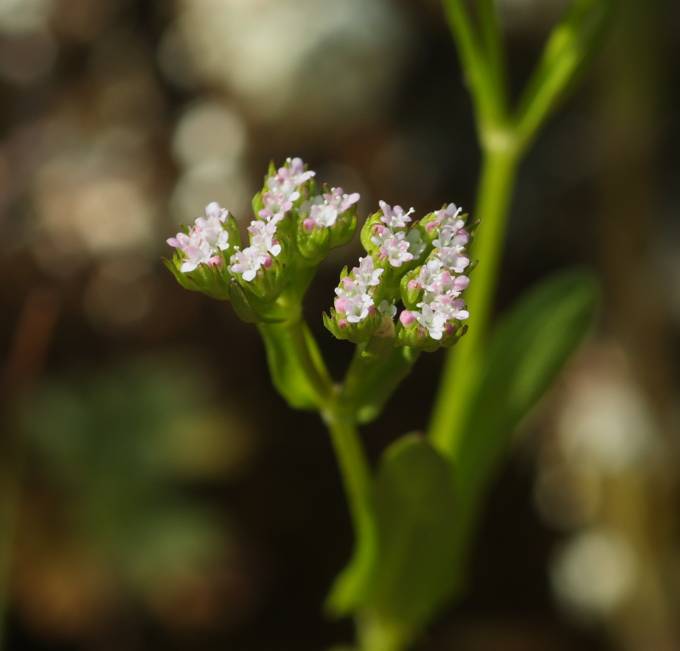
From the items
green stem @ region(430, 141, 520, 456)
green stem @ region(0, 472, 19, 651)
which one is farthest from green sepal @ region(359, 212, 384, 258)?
green stem @ region(0, 472, 19, 651)

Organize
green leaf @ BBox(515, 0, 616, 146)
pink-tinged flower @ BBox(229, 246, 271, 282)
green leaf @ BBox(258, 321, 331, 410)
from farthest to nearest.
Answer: green leaf @ BBox(515, 0, 616, 146) < green leaf @ BBox(258, 321, 331, 410) < pink-tinged flower @ BBox(229, 246, 271, 282)

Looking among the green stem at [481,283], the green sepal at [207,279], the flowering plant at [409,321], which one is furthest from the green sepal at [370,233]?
the green stem at [481,283]

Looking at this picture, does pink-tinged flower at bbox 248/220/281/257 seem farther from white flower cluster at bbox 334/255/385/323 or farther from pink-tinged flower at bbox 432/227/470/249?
pink-tinged flower at bbox 432/227/470/249

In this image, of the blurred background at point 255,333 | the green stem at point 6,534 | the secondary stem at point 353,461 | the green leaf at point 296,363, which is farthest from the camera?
the blurred background at point 255,333

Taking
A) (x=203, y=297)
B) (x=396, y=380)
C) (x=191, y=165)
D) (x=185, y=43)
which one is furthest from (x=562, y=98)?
(x=185, y=43)

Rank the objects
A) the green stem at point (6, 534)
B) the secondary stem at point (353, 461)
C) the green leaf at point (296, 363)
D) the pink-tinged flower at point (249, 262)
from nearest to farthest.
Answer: the pink-tinged flower at point (249, 262) < the green leaf at point (296, 363) < the secondary stem at point (353, 461) < the green stem at point (6, 534)

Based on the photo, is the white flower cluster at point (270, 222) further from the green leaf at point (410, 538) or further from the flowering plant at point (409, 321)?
the green leaf at point (410, 538)
